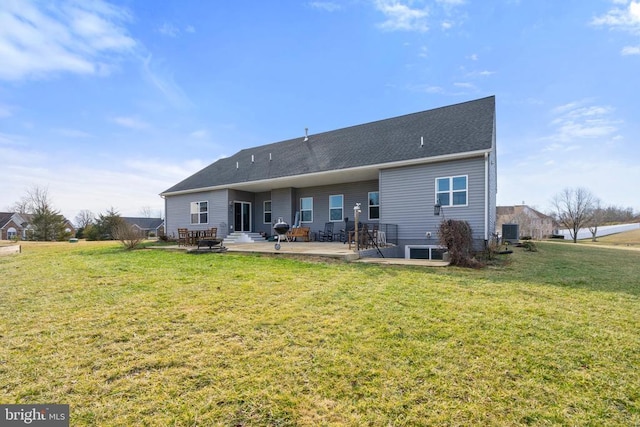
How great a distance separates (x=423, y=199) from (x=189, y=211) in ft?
46.1

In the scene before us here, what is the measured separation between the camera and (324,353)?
121 inches

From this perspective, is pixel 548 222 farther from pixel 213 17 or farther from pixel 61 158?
pixel 61 158

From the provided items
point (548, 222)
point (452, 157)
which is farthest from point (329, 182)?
point (548, 222)

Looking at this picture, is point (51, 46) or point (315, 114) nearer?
point (51, 46)

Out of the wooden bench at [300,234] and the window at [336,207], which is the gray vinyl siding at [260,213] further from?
the window at [336,207]

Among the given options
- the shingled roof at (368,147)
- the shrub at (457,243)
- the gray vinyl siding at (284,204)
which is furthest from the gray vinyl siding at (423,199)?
the gray vinyl siding at (284,204)

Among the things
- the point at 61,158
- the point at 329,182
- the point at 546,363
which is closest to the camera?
the point at 546,363

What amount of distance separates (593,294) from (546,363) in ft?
11.4

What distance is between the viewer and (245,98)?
16703 millimetres

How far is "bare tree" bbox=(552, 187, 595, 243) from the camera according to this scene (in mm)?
33491

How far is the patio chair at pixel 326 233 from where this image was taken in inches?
601
